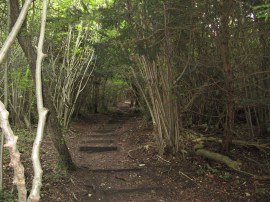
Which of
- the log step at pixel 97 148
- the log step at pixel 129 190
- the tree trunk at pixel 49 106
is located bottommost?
the log step at pixel 129 190

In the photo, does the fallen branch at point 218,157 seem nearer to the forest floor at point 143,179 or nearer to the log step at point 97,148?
the forest floor at point 143,179

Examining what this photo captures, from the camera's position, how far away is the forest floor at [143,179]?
4801mm

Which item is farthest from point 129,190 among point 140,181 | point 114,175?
point 114,175

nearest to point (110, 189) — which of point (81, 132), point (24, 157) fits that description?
point (24, 157)

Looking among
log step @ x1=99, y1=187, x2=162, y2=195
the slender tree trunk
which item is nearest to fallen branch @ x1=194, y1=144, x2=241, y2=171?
the slender tree trunk

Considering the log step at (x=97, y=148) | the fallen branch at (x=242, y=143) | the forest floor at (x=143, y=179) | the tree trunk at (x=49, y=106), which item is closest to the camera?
the tree trunk at (x=49, y=106)

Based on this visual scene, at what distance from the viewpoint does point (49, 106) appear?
16.1 feet

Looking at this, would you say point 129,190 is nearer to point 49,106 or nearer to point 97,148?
point 49,106

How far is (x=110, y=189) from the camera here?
16.7ft

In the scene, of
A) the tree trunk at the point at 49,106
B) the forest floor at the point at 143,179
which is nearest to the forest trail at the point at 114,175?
the forest floor at the point at 143,179

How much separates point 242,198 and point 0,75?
6376 mm

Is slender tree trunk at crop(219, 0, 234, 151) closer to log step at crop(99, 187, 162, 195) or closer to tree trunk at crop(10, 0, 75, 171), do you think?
log step at crop(99, 187, 162, 195)

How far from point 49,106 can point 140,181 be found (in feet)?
7.07

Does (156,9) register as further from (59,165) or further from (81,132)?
(81,132)
